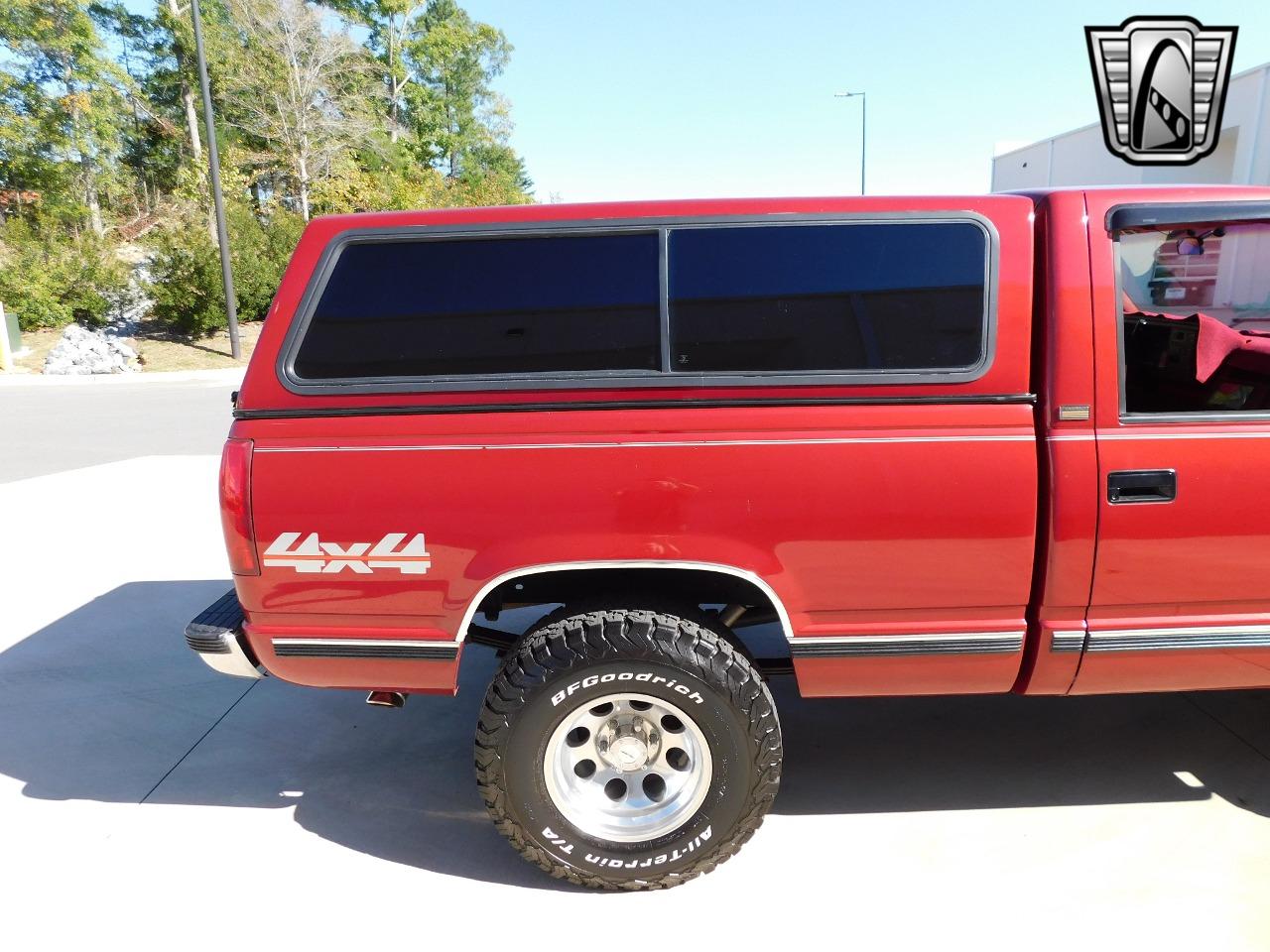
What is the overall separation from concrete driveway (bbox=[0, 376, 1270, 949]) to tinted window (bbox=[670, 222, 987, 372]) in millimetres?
1585

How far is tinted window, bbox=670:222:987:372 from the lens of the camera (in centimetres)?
245

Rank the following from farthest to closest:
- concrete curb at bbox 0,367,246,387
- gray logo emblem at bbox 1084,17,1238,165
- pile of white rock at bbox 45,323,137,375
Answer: pile of white rock at bbox 45,323,137,375 → concrete curb at bbox 0,367,246,387 → gray logo emblem at bbox 1084,17,1238,165

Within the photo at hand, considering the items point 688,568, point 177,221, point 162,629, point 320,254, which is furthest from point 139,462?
point 177,221

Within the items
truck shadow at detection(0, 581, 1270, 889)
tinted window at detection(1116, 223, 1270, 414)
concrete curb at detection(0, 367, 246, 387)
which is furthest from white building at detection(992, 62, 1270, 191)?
concrete curb at detection(0, 367, 246, 387)

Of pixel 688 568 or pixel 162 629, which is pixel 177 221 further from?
pixel 688 568

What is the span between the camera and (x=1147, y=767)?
3189mm

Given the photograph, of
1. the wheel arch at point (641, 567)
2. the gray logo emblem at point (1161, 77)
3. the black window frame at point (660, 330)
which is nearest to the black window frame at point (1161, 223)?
the black window frame at point (660, 330)

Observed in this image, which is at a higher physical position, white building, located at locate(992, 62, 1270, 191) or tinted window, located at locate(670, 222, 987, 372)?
white building, located at locate(992, 62, 1270, 191)

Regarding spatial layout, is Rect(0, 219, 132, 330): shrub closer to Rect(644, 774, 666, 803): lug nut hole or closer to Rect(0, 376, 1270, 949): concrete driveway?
Rect(0, 376, 1270, 949): concrete driveway

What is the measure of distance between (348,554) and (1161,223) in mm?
2540

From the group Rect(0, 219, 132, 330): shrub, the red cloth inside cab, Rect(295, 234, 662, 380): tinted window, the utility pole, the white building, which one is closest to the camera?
Rect(295, 234, 662, 380): tinted window

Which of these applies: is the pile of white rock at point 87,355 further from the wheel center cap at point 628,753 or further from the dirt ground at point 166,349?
the wheel center cap at point 628,753

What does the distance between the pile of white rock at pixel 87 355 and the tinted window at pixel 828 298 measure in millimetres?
21963

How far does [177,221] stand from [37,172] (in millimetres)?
4107
